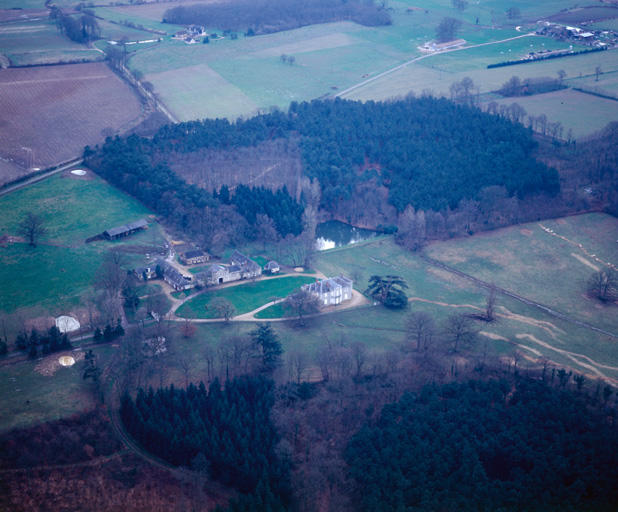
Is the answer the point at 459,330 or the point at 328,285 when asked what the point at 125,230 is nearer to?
the point at 328,285

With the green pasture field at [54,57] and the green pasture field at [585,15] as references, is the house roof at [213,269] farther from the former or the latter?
the green pasture field at [585,15]

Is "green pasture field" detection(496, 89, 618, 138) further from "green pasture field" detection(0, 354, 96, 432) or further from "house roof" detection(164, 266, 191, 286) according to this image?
"green pasture field" detection(0, 354, 96, 432)

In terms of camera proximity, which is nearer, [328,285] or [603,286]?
[328,285]

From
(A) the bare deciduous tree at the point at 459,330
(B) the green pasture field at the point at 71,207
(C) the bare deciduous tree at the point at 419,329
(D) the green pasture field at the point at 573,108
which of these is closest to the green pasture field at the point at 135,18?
(B) the green pasture field at the point at 71,207

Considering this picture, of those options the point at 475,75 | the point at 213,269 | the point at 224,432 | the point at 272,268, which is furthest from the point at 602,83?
the point at 224,432

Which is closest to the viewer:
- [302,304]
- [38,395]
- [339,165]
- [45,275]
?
[38,395]

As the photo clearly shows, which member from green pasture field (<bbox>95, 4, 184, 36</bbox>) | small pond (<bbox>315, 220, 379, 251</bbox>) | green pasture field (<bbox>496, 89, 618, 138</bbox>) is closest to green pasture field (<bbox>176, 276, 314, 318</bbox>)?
small pond (<bbox>315, 220, 379, 251</bbox>)
